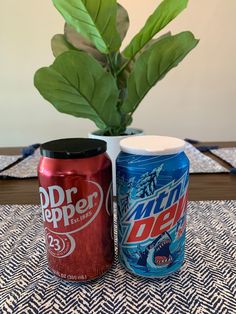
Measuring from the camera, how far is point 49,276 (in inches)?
12.9

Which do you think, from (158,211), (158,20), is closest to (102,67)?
(158,20)

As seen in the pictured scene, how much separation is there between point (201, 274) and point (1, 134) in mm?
1911

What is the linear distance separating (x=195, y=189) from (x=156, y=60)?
31cm

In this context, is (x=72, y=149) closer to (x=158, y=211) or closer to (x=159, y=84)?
(x=158, y=211)

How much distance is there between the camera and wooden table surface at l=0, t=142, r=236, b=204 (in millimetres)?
566

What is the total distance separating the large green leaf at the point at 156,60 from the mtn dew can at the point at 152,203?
181 mm

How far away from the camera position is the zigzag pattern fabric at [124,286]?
10.9 inches

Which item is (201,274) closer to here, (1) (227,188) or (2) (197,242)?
(2) (197,242)

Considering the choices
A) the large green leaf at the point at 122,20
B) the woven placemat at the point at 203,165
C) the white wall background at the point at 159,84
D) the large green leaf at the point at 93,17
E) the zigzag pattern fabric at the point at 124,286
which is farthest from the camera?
the white wall background at the point at 159,84

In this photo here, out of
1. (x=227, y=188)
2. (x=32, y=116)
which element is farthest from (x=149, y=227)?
(x=32, y=116)

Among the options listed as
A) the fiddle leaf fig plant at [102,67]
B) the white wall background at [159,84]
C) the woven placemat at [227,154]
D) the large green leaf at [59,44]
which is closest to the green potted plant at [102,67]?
the fiddle leaf fig plant at [102,67]

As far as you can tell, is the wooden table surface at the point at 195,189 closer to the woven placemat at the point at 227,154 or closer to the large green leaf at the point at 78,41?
the woven placemat at the point at 227,154

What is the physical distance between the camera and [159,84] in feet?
6.17

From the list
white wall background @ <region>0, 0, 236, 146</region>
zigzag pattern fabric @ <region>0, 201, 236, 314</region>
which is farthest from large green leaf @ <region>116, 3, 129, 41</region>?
white wall background @ <region>0, 0, 236, 146</region>
